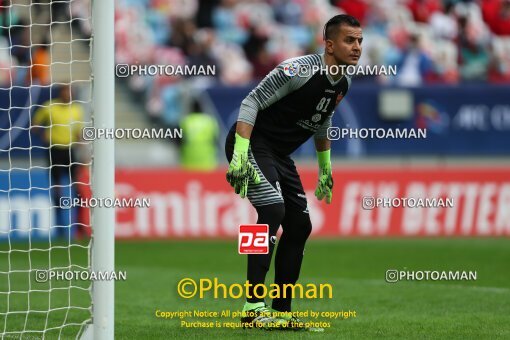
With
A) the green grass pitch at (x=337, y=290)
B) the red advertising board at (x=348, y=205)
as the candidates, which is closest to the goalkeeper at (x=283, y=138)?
the green grass pitch at (x=337, y=290)

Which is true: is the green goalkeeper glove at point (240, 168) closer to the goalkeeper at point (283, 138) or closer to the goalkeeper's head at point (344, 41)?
the goalkeeper at point (283, 138)

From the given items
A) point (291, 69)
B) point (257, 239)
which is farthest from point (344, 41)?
point (257, 239)

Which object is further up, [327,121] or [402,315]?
[327,121]

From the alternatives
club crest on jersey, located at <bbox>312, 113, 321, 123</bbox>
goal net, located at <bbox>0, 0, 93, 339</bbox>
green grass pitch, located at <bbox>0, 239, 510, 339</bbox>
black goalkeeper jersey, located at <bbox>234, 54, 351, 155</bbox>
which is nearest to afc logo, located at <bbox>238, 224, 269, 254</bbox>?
green grass pitch, located at <bbox>0, 239, 510, 339</bbox>

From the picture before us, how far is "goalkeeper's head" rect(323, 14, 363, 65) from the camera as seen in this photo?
722 cm

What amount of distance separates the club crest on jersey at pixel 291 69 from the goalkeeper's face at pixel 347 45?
306 mm

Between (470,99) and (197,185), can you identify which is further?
(470,99)

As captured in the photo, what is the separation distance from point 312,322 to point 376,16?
1516cm

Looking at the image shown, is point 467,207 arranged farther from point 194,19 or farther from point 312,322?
point 312,322

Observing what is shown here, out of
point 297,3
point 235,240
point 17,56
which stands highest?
point 297,3

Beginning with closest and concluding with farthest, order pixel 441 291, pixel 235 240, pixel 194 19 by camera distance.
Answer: pixel 441 291, pixel 235 240, pixel 194 19

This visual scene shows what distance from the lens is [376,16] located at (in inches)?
870

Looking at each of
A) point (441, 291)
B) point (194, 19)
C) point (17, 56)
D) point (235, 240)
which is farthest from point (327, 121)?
point (194, 19)

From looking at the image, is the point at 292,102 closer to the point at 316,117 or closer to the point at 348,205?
the point at 316,117
